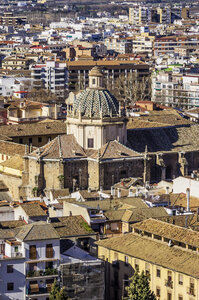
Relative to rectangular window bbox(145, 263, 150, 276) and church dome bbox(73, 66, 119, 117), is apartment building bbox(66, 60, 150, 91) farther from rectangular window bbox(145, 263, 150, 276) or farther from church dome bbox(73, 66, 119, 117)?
rectangular window bbox(145, 263, 150, 276)

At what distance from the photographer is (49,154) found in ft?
279

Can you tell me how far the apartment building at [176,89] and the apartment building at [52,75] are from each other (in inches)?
573

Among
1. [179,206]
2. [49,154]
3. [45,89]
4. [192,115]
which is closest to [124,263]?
[179,206]

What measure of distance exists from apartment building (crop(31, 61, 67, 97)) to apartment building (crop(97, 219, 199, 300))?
104m

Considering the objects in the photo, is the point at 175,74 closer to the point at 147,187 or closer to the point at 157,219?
the point at 147,187

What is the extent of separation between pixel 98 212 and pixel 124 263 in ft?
18.2

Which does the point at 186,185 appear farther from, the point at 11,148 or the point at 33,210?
the point at 11,148

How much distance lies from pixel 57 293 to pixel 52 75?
11505 cm

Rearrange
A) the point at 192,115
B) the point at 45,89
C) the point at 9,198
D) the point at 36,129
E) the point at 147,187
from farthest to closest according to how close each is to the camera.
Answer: the point at 45,89 → the point at 192,115 → the point at 36,129 → the point at 9,198 → the point at 147,187

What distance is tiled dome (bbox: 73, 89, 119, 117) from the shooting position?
86000 mm

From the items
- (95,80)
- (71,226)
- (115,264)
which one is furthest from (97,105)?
(115,264)

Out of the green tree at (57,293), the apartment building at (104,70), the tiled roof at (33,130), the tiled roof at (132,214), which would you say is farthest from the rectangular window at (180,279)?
the apartment building at (104,70)

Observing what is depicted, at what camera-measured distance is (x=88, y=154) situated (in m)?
85.5

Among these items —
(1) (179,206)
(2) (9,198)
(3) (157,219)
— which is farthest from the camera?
(2) (9,198)
